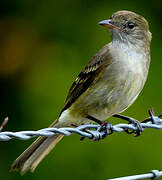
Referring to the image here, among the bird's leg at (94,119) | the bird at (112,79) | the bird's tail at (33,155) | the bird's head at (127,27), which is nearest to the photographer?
the bird's tail at (33,155)

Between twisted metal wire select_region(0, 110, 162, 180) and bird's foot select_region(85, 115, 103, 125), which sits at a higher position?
twisted metal wire select_region(0, 110, 162, 180)

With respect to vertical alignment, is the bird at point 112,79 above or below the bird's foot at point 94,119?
above

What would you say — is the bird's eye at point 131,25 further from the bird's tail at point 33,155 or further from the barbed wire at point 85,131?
the bird's tail at point 33,155

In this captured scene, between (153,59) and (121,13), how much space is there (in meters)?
1.45

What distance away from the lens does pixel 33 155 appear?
4.35 metres

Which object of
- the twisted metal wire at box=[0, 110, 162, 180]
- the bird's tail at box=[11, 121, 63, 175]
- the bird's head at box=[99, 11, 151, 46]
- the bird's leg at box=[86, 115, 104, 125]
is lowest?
the bird's tail at box=[11, 121, 63, 175]

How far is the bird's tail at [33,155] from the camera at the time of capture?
4.18 m

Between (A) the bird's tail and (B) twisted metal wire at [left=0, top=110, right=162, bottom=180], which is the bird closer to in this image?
(A) the bird's tail

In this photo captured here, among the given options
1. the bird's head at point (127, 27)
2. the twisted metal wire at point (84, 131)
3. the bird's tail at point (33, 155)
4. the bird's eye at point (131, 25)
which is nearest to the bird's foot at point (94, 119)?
the bird's tail at point (33, 155)

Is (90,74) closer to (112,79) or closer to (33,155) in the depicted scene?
(112,79)

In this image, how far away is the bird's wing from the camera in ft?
16.1

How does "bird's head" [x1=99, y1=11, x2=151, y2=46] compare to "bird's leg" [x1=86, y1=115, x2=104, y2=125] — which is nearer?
"bird's leg" [x1=86, y1=115, x2=104, y2=125]

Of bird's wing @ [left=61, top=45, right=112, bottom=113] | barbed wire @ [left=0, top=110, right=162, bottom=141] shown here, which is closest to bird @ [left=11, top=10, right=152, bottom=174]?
bird's wing @ [left=61, top=45, right=112, bottom=113]

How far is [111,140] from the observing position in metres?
5.93
